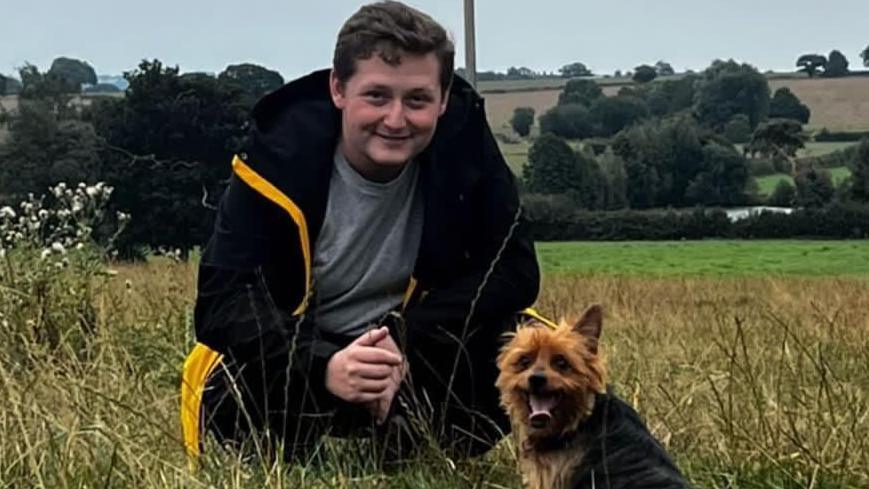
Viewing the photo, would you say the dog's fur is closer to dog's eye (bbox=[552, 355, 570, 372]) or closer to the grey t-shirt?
dog's eye (bbox=[552, 355, 570, 372])

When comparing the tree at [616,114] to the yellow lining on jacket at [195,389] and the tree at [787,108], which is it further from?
the yellow lining on jacket at [195,389]

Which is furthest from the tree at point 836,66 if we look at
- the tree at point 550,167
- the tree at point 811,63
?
the tree at point 550,167

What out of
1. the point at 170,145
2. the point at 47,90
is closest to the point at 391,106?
the point at 170,145

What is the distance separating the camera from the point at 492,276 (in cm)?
438

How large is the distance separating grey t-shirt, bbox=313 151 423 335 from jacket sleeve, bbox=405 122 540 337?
14cm

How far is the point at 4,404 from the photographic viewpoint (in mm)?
4461

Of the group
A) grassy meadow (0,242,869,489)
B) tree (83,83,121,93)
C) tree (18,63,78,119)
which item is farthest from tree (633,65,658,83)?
grassy meadow (0,242,869,489)

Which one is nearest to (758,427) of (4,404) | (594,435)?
(594,435)

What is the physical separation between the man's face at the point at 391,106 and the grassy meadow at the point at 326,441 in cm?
96

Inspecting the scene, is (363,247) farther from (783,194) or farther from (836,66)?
(836,66)

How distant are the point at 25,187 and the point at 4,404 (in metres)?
30.9

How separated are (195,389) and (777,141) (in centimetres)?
5599

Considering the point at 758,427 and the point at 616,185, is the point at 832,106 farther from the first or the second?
the point at 758,427

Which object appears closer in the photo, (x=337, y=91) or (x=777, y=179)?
(x=337, y=91)
